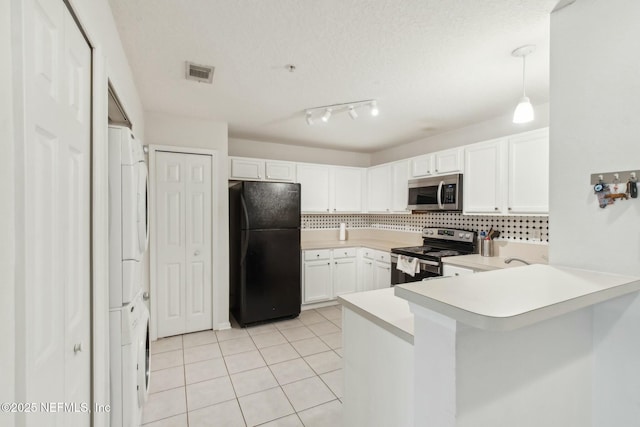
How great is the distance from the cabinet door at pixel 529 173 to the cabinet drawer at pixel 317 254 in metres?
2.31

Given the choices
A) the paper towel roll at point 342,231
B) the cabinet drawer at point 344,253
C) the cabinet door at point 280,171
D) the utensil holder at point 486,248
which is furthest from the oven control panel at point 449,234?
the cabinet door at point 280,171

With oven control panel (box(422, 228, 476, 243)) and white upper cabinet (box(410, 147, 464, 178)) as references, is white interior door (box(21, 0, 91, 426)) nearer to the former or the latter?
white upper cabinet (box(410, 147, 464, 178))

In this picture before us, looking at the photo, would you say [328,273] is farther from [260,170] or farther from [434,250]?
[260,170]

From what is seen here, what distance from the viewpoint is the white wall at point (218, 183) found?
330 centimetres

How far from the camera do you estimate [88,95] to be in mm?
1270

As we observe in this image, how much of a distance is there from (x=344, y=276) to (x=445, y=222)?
1618 millimetres

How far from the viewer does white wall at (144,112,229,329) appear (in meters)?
3.30

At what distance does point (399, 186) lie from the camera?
4148 mm

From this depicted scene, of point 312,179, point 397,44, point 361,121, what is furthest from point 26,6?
point 312,179

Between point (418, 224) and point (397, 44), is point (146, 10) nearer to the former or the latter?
point (397, 44)

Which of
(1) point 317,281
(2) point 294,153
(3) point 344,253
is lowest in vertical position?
(1) point 317,281

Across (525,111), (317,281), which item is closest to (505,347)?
(525,111)

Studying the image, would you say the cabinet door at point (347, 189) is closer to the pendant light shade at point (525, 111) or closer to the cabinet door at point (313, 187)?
the cabinet door at point (313, 187)

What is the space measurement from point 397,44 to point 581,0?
2.94ft
